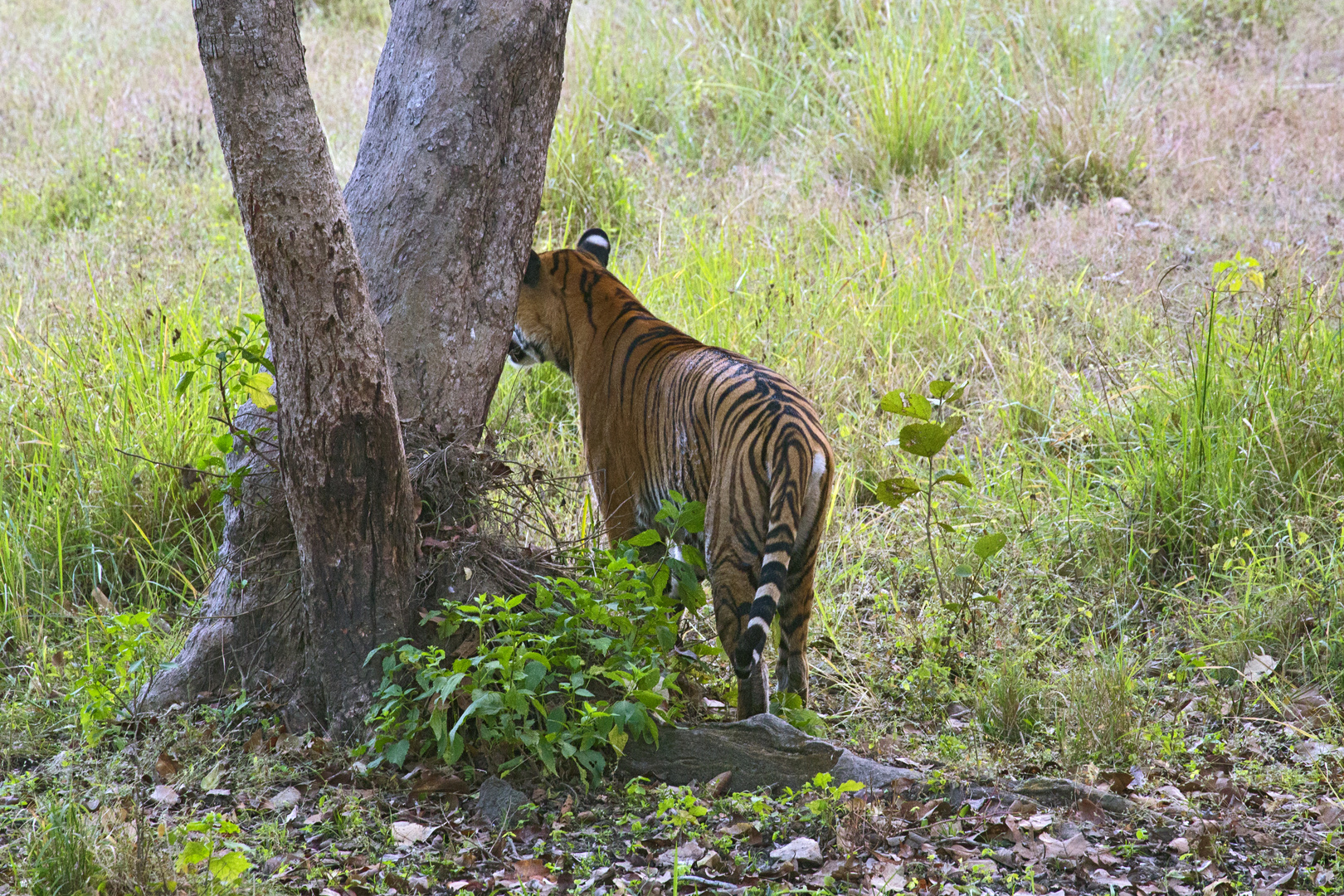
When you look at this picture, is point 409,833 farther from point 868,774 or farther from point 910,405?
point 910,405

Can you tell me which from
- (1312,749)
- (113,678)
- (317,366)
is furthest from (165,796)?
(1312,749)

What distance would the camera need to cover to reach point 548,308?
14.2 feet

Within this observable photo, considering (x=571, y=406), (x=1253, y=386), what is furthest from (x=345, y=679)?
(x=1253, y=386)

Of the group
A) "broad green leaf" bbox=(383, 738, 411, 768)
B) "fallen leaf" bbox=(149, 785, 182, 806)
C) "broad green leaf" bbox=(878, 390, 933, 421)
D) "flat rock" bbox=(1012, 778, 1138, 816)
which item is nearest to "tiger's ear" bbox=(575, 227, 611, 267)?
"broad green leaf" bbox=(878, 390, 933, 421)

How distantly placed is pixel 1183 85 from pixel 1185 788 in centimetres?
702

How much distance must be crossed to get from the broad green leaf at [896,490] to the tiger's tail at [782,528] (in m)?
0.53

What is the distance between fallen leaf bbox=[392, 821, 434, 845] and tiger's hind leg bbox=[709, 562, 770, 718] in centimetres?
96

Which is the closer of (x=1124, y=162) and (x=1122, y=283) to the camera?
(x=1122, y=283)

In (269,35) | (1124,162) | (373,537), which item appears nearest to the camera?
(269,35)

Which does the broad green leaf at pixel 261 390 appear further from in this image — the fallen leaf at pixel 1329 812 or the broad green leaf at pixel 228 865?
the fallen leaf at pixel 1329 812

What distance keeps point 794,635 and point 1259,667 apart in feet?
5.07

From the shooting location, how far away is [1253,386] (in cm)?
444

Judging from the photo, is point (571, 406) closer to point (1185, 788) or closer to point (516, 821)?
point (516, 821)

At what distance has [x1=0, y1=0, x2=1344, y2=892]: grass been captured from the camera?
3.93 m
